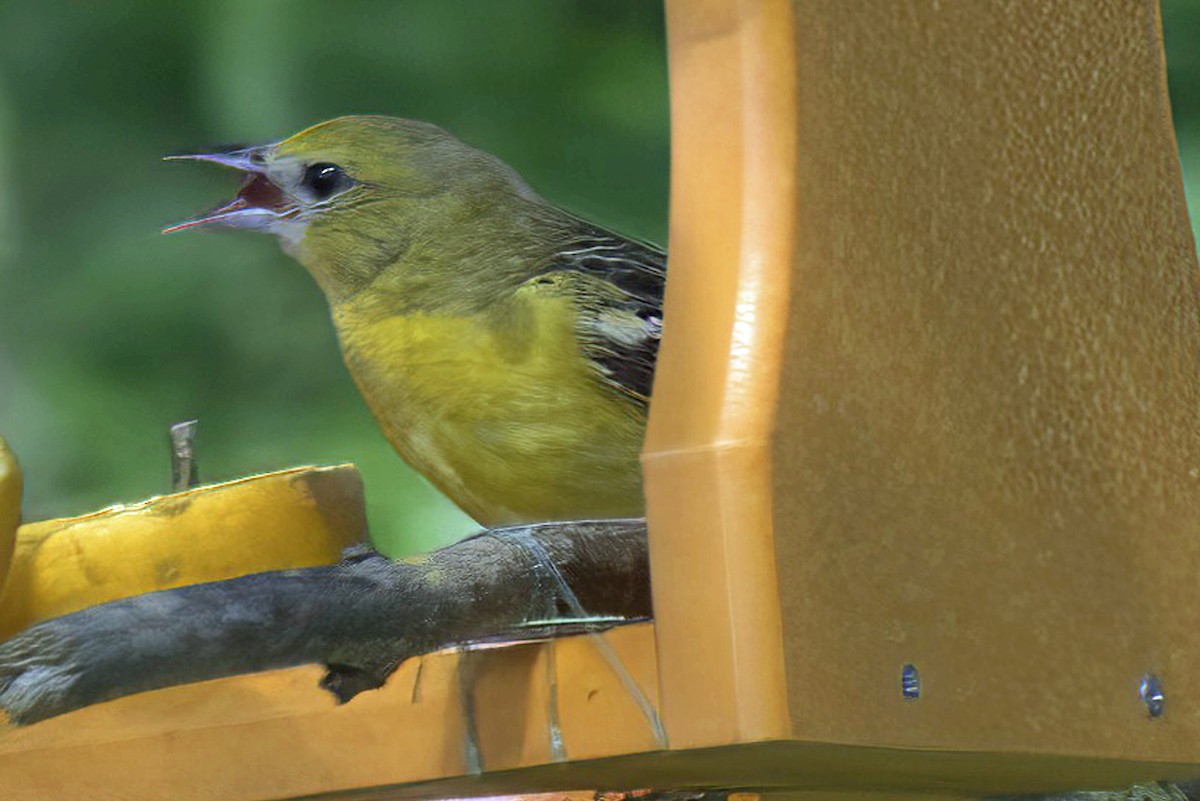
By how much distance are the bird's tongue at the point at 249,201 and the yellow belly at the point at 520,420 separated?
8.9 inches

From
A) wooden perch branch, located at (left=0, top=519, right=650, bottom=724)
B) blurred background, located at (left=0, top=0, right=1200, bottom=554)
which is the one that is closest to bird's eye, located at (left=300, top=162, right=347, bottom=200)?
wooden perch branch, located at (left=0, top=519, right=650, bottom=724)

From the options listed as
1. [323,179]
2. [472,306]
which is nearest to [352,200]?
[323,179]

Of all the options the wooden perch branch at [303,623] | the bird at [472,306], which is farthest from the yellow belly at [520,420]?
the wooden perch branch at [303,623]

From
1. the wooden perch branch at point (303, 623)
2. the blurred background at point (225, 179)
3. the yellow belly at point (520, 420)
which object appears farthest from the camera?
the blurred background at point (225, 179)

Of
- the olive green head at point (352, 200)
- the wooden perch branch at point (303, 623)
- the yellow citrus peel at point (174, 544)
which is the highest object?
the olive green head at point (352, 200)

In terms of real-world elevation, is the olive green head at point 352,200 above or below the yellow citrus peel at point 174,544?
above

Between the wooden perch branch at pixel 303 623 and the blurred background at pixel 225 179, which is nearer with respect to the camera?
the wooden perch branch at pixel 303 623

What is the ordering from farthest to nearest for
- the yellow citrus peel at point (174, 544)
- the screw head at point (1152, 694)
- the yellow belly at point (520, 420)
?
1. the yellow belly at point (520, 420)
2. the yellow citrus peel at point (174, 544)
3. the screw head at point (1152, 694)

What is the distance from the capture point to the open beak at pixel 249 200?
1.68 metres

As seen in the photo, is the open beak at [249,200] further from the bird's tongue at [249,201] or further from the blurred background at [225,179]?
the blurred background at [225,179]

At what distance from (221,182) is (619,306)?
1351mm

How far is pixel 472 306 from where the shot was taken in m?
1.55

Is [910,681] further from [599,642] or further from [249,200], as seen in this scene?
[249,200]

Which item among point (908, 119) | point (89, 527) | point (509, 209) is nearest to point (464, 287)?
point (509, 209)
